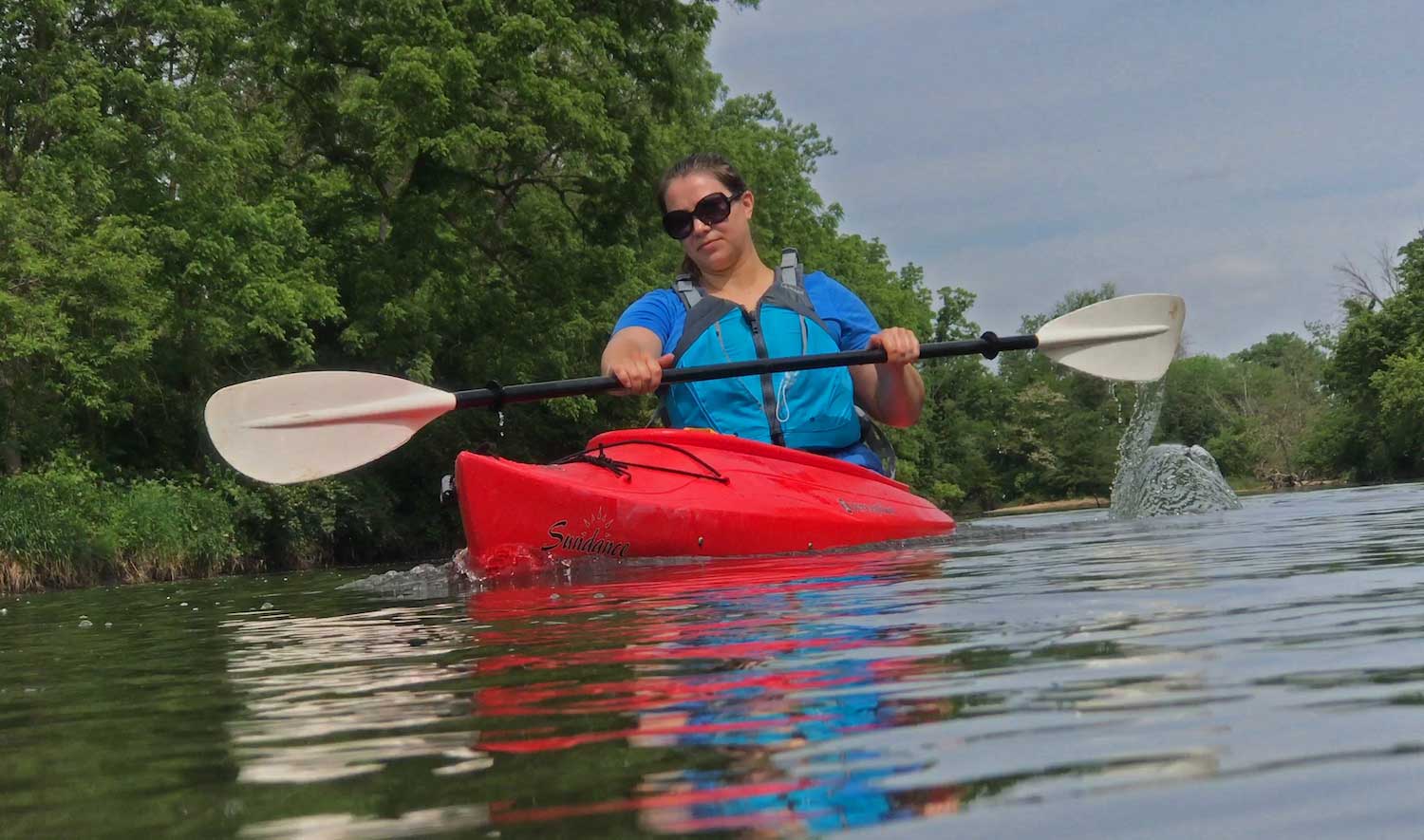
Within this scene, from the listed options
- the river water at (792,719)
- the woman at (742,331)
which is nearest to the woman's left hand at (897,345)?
the woman at (742,331)

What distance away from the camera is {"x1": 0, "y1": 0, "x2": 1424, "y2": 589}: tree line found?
1528 centimetres

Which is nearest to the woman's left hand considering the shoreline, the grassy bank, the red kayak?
the red kayak

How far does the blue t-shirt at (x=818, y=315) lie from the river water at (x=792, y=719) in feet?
9.09

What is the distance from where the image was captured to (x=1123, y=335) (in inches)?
277

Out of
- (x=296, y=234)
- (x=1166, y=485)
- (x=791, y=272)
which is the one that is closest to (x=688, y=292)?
(x=791, y=272)

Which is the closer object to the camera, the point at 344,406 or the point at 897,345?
the point at 344,406

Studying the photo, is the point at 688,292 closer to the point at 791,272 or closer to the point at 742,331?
the point at 742,331

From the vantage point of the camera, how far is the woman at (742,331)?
6.48 meters

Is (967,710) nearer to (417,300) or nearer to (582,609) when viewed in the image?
(582,609)

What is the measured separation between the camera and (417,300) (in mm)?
18750

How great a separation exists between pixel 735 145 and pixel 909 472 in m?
14.7

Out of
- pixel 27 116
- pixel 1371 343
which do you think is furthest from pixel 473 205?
pixel 1371 343

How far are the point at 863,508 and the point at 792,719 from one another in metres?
4.59

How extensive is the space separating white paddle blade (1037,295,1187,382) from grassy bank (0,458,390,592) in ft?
31.7
